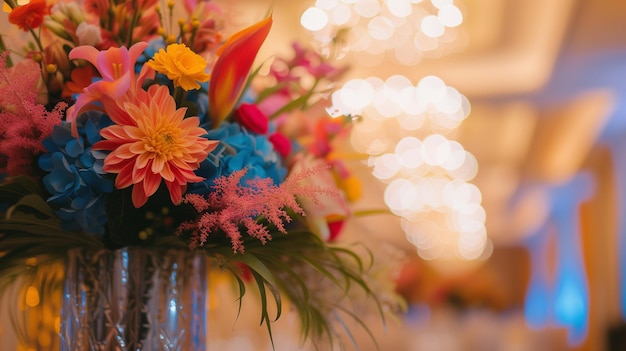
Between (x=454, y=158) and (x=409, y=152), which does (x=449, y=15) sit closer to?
(x=409, y=152)

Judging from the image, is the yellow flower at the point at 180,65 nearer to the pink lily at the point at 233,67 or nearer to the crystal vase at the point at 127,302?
the pink lily at the point at 233,67

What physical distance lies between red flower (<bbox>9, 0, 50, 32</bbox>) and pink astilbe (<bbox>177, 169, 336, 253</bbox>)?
0.85ft

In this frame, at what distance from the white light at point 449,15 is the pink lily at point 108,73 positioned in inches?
113

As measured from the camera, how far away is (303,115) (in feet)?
3.52

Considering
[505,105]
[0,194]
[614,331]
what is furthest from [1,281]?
[614,331]

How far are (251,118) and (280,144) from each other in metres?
0.08

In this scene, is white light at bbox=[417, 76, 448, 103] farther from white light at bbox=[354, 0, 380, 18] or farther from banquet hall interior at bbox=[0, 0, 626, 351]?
white light at bbox=[354, 0, 380, 18]

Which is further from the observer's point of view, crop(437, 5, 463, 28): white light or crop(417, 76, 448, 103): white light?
crop(417, 76, 448, 103): white light

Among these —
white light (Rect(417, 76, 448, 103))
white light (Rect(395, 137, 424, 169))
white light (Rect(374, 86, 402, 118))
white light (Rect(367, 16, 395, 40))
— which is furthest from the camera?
white light (Rect(395, 137, 424, 169))

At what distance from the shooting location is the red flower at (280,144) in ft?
3.12

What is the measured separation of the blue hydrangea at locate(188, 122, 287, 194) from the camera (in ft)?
2.60

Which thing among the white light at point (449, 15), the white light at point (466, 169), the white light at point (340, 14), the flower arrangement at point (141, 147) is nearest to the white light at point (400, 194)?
the white light at point (466, 169)

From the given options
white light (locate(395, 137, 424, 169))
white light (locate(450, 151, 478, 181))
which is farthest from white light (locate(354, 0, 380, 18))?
white light (locate(450, 151, 478, 181))

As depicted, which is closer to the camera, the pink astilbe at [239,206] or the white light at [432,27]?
the pink astilbe at [239,206]
